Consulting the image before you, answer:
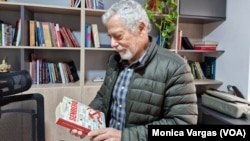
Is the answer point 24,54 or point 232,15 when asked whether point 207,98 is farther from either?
point 24,54

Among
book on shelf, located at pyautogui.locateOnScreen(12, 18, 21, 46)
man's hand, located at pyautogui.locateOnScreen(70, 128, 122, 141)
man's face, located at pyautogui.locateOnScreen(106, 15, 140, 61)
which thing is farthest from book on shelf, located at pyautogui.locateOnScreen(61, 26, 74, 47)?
man's hand, located at pyautogui.locateOnScreen(70, 128, 122, 141)

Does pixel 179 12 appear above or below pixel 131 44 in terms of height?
above

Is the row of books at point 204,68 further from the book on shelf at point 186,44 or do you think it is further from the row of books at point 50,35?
the row of books at point 50,35

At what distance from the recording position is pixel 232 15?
2502 mm

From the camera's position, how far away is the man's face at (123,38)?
1066 millimetres

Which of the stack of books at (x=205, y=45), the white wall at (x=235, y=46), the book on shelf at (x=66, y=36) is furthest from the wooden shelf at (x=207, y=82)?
the book on shelf at (x=66, y=36)

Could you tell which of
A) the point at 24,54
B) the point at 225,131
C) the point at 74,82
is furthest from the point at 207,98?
the point at 24,54

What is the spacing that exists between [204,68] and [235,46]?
501mm

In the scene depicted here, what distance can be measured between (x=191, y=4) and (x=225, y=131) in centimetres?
174

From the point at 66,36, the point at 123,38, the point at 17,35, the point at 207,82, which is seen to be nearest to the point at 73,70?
the point at 66,36

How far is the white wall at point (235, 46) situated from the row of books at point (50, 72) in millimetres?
1753

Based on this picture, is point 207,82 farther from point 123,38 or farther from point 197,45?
point 123,38

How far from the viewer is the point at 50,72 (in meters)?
2.15

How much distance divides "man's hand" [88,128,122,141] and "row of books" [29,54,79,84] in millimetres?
1346
